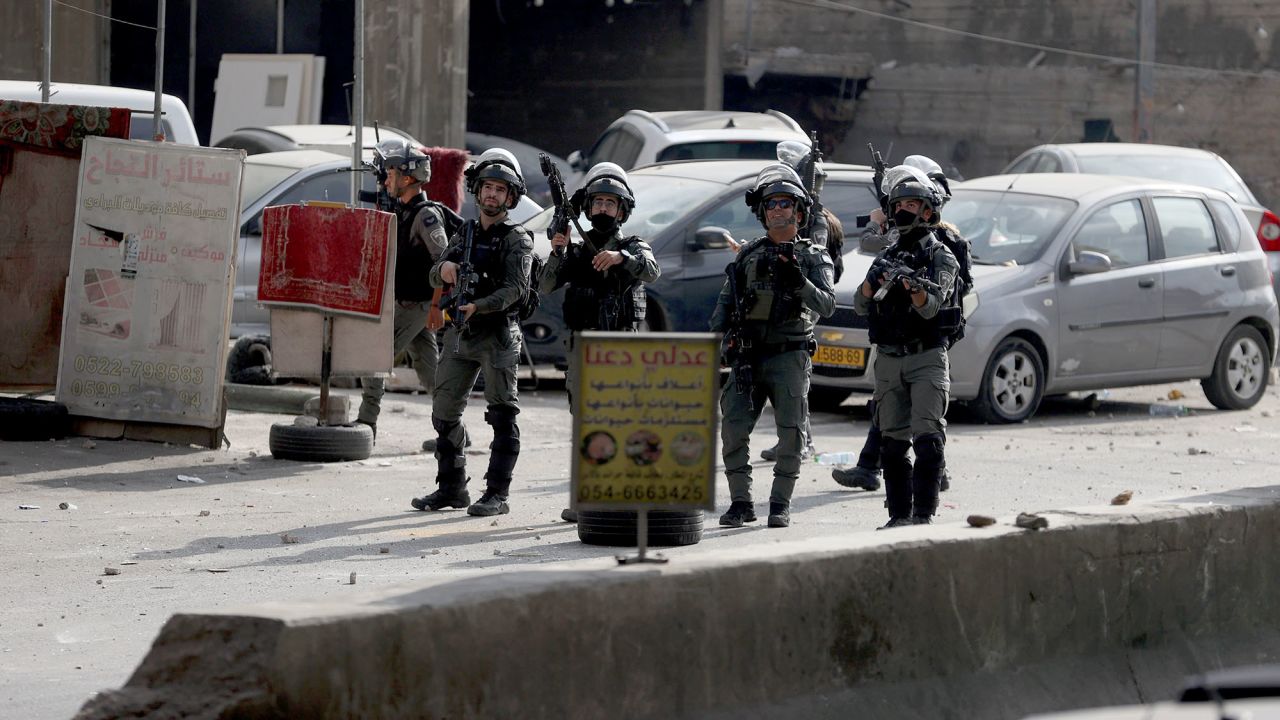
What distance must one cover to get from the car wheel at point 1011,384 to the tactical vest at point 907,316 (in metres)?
4.82

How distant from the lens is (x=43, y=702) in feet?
17.8

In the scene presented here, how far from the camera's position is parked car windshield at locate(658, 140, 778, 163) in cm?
1805

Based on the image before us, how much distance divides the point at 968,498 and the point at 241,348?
530 centimetres

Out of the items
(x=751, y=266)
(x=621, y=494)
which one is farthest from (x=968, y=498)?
(x=621, y=494)

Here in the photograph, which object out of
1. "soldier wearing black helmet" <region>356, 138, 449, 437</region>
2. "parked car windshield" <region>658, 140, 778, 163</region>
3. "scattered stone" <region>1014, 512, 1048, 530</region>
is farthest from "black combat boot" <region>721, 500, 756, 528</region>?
"parked car windshield" <region>658, 140, 778, 163</region>

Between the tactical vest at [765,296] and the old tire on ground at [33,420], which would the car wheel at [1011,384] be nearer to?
the tactical vest at [765,296]

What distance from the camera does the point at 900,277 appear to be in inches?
314

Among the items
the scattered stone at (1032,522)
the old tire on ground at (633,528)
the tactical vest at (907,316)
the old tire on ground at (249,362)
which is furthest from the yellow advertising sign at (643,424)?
the old tire on ground at (249,362)

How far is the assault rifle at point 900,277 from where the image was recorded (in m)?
7.98

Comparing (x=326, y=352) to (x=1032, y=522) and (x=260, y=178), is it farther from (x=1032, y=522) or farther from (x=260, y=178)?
(x=1032, y=522)

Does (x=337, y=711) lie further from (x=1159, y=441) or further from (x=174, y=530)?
(x=1159, y=441)

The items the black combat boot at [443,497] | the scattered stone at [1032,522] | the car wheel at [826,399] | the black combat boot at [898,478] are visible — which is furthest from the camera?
the car wheel at [826,399]

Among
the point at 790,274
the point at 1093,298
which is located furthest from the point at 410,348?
the point at 1093,298

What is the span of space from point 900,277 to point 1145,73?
67.7ft
